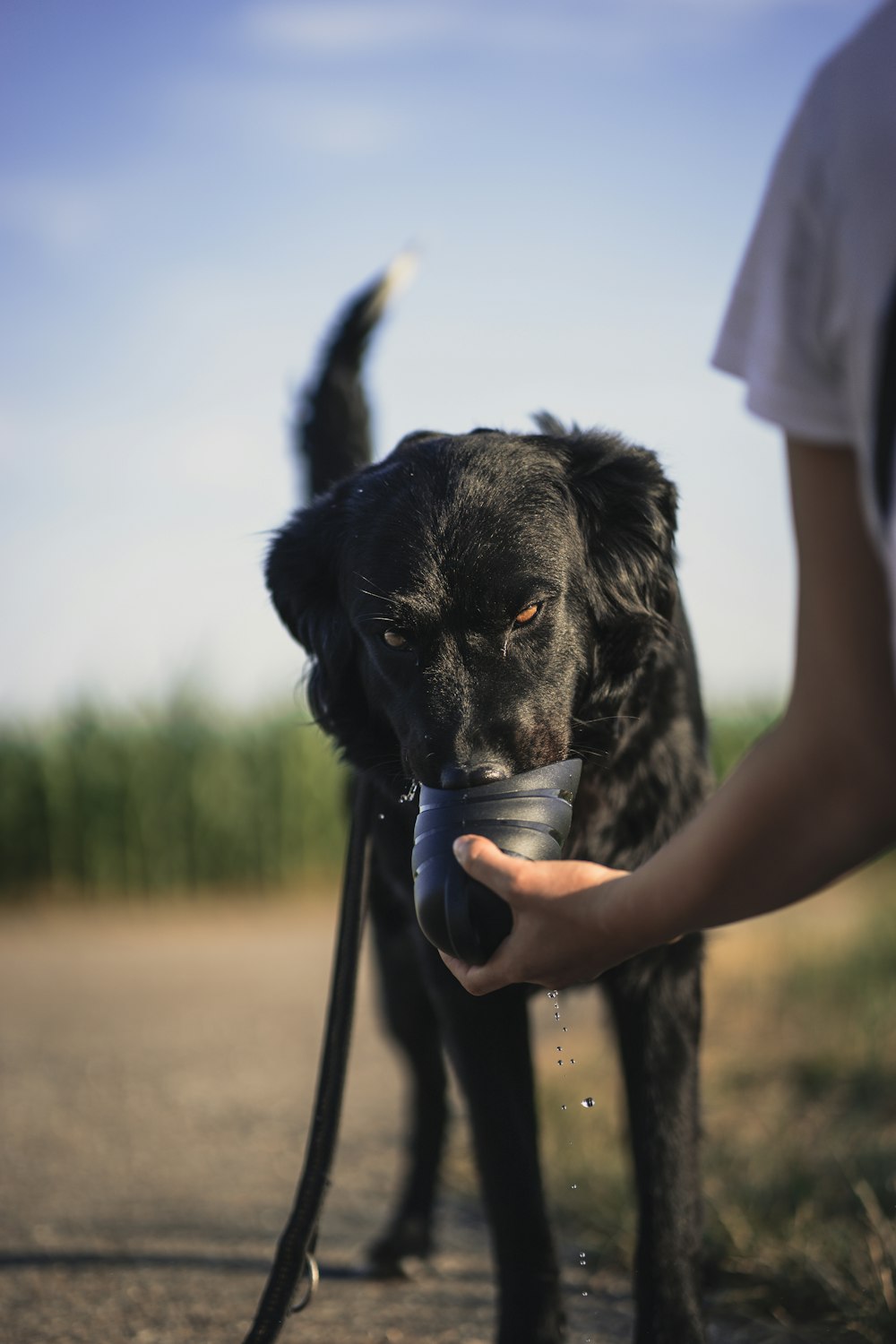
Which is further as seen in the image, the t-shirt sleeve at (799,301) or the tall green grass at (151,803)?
the tall green grass at (151,803)

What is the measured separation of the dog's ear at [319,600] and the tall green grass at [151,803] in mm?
8251

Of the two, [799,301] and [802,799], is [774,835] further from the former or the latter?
[799,301]

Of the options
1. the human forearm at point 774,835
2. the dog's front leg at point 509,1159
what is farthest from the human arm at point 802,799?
the dog's front leg at point 509,1159

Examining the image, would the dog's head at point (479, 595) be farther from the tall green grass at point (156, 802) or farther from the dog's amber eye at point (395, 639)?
the tall green grass at point (156, 802)

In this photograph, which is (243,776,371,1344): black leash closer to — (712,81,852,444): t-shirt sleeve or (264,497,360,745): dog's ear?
(264,497,360,745): dog's ear

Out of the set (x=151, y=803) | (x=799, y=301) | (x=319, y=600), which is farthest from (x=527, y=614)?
(x=151, y=803)

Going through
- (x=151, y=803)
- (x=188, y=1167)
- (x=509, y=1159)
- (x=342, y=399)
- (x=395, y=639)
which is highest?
(x=342, y=399)

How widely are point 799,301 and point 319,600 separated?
171 centimetres

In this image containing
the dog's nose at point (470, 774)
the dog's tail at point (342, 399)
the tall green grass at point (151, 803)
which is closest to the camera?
the dog's nose at point (470, 774)

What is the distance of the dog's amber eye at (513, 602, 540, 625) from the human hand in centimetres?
75

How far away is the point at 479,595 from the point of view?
7.08ft

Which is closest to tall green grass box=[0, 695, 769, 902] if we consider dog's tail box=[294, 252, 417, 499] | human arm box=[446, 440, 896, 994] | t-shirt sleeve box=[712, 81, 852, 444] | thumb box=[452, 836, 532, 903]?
dog's tail box=[294, 252, 417, 499]

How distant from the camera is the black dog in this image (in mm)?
2156

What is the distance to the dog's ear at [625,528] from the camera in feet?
7.82
